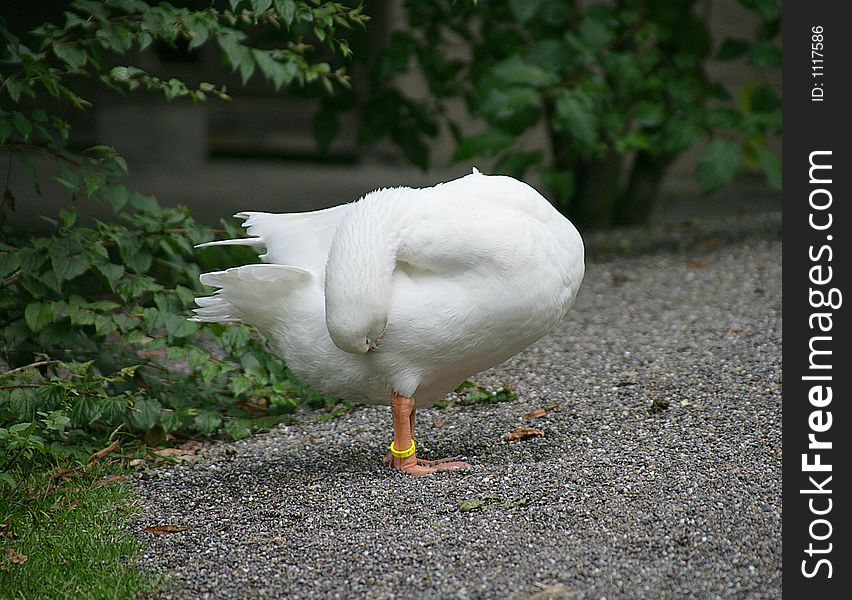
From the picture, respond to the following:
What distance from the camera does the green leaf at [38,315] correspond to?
406 centimetres

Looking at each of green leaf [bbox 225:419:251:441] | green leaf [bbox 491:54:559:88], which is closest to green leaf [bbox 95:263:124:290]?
green leaf [bbox 225:419:251:441]

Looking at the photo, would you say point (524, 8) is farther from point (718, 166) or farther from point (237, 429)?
point (237, 429)

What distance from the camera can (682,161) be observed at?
1232cm

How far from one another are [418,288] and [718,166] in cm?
396

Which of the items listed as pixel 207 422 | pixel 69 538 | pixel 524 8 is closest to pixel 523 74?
pixel 524 8

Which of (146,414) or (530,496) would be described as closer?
(530,496)

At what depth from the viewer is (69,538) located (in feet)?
10.5

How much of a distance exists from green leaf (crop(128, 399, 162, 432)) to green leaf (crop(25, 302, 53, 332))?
0.49 meters

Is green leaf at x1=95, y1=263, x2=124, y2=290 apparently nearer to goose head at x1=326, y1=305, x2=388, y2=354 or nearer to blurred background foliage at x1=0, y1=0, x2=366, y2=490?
blurred background foliage at x1=0, y1=0, x2=366, y2=490

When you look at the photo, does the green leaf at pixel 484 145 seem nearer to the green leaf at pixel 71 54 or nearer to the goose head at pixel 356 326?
the green leaf at pixel 71 54

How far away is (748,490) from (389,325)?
3.91 feet

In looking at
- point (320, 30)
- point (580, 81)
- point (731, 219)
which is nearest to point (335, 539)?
point (320, 30)

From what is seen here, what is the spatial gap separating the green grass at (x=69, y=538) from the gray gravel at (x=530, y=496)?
0.10 metres

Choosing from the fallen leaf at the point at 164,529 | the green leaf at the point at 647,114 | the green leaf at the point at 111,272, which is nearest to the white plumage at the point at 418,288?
the fallen leaf at the point at 164,529
